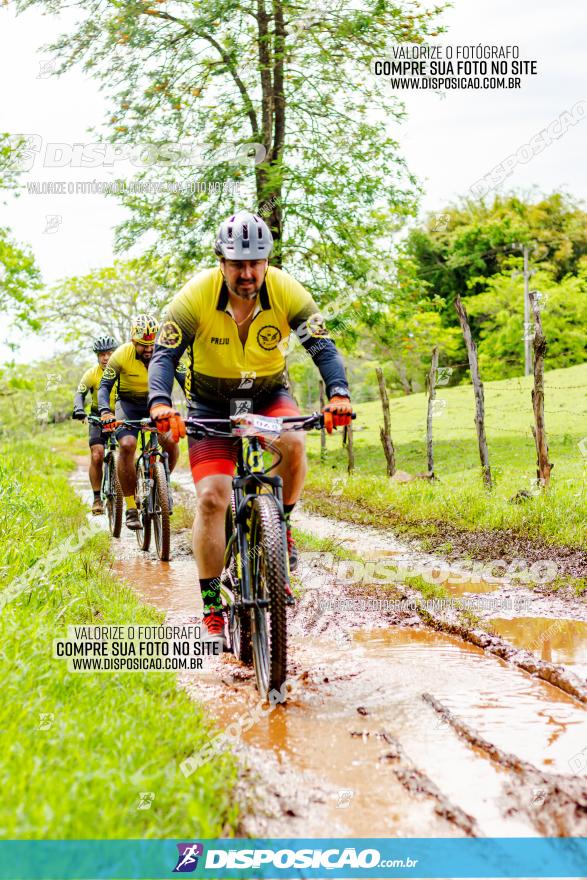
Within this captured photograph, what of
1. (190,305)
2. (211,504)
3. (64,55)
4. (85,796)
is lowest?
(85,796)

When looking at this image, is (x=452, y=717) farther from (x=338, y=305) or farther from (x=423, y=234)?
(x=423, y=234)

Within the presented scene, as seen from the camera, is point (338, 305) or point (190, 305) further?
point (338, 305)

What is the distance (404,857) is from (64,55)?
15782 millimetres

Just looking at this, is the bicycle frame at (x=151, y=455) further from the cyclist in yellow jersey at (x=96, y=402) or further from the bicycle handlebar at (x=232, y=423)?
the bicycle handlebar at (x=232, y=423)

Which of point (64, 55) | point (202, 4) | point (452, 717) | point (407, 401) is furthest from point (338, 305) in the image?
point (407, 401)

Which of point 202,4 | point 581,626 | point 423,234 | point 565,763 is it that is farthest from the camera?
point 423,234

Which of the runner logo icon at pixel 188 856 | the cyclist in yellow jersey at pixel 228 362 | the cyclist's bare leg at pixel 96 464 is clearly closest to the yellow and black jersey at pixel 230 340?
the cyclist in yellow jersey at pixel 228 362

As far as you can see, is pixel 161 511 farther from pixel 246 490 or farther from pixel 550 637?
pixel 550 637

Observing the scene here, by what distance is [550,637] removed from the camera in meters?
4.91

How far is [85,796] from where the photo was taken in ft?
8.05

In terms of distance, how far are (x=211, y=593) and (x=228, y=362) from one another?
4.39ft

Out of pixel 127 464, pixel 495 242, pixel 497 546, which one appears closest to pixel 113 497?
pixel 127 464

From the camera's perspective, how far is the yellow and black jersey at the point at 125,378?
8.34m

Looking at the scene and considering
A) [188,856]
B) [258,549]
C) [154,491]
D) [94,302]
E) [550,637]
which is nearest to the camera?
[188,856]
